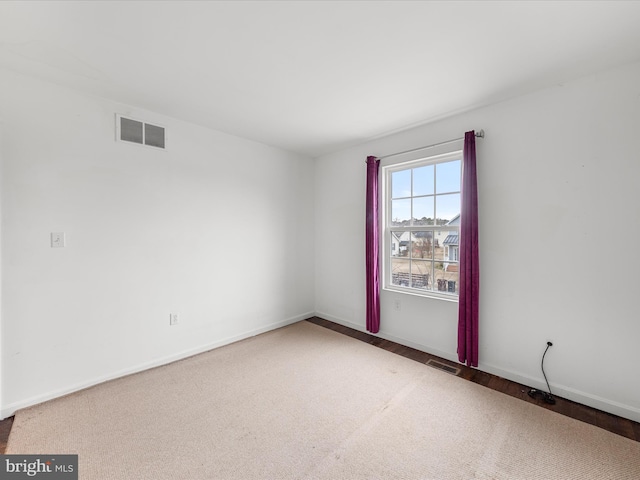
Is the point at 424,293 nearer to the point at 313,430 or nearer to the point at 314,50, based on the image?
the point at 313,430

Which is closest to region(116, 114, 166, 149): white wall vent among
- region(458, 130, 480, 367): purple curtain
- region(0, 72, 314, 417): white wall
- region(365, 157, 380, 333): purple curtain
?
region(0, 72, 314, 417): white wall

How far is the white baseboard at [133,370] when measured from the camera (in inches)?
82.4

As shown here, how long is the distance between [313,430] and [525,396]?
178 centimetres

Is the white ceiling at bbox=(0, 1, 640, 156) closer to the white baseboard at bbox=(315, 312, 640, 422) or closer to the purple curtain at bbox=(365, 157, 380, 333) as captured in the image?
the purple curtain at bbox=(365, 157, 380, 333)

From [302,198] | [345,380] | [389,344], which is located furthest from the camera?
[302,198]

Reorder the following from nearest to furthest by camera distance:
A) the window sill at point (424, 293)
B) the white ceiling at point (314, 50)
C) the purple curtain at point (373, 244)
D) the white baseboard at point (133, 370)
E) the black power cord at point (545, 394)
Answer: the white ceiling at point (314, 50) → the white baseboard at point (133, 370) → the black power cord at point (545, 394) → the window sill at point (424, 293) → the purple curtain at point (373, 244)

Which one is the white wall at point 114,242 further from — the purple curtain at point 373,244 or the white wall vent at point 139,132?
the purple curtain at point 373,244

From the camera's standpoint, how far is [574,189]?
2182 mm

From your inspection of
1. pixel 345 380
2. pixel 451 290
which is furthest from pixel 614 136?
pixel 345 380

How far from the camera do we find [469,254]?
2627 mm

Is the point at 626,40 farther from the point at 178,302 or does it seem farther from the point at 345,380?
the point at 178,302

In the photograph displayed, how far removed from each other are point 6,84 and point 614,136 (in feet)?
14.8

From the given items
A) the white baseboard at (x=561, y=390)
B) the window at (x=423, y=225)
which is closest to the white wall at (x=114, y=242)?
the window at (x=423, y=225)

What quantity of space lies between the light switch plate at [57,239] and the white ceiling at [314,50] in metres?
1.23
